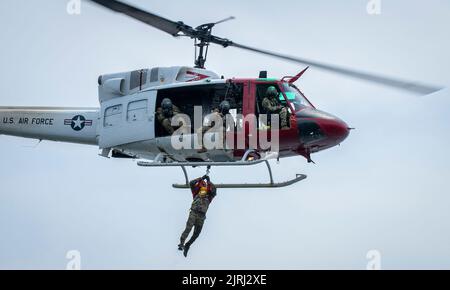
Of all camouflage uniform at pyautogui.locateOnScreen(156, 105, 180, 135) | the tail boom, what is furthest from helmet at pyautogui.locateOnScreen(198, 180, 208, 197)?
the tail boom

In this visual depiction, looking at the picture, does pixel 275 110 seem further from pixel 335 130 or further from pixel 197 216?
pixel 197 216

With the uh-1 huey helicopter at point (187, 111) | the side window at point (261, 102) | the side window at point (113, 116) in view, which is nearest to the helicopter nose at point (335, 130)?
the uh-1 huey helicopter at point (187, 111)

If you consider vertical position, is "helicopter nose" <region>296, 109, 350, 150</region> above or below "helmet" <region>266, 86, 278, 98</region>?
below

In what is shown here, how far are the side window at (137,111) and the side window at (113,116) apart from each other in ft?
Result: 0.64

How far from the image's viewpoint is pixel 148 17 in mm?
18109

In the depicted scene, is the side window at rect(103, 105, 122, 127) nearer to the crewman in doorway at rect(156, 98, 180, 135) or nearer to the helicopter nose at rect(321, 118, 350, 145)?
the crewman in doorway at rect(156, 98, 180, 135)

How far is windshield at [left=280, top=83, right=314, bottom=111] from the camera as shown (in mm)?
18125

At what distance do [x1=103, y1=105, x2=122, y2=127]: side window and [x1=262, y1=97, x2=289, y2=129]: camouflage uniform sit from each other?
251cm

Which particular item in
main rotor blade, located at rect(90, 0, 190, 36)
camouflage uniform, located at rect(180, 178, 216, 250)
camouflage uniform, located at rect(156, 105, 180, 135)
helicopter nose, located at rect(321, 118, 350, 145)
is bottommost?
camouflage uniform, located at rect(180, 178, 216, 250)

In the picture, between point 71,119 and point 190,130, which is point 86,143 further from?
point 190,130

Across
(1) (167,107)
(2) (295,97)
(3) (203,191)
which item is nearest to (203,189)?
(3) (203,191)

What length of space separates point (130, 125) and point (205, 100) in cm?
135

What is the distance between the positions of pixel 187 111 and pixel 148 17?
159 cm

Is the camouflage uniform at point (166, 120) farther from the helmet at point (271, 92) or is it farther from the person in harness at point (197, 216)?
the helmet at point (271, 92)
